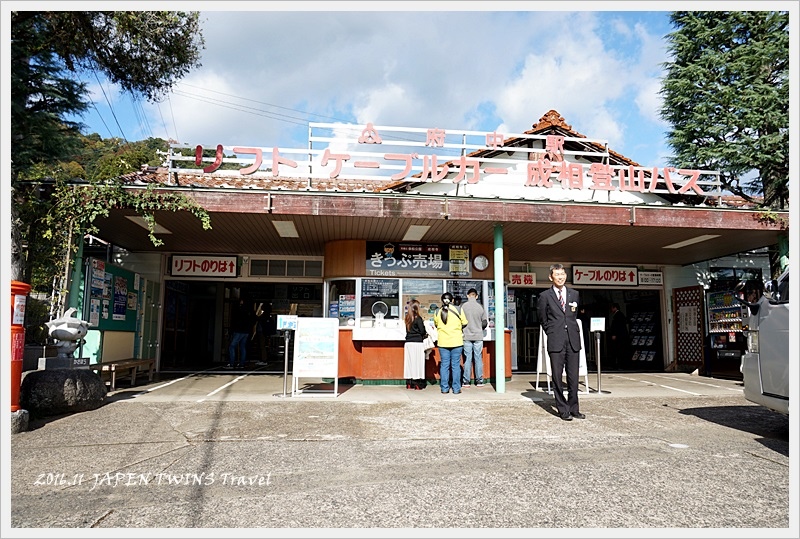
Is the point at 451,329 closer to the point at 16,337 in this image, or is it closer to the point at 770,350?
the point at 770,350

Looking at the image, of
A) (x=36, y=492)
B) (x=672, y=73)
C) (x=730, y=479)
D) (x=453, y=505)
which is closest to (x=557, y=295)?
(x=730, y=479)

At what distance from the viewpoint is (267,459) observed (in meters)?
4.30

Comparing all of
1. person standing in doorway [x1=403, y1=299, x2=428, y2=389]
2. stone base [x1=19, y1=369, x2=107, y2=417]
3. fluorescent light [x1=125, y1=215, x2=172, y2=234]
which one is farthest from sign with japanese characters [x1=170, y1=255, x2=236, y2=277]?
stone base [x1=19, y1=369, x2=107, y2=417]

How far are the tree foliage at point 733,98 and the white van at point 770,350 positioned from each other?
9.88 meters

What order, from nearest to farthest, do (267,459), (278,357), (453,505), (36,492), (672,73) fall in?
(453,505), (36,492), (267,459), (672,73), (278,357)

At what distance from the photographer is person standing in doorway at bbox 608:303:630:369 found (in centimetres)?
1506

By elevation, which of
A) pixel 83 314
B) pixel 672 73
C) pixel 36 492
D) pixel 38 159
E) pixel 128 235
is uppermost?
pixel 672 73

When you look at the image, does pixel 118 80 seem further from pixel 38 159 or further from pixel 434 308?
pixel 434 308

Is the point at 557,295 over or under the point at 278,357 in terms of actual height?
over

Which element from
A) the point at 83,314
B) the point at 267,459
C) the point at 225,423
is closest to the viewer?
the point at 267,459

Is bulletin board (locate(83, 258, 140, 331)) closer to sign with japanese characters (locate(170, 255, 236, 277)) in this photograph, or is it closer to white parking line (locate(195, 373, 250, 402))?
sign with japanese characters (locate(170, 255, 236, 277))

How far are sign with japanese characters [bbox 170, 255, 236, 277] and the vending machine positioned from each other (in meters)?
11.0

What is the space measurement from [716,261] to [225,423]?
41.4ft

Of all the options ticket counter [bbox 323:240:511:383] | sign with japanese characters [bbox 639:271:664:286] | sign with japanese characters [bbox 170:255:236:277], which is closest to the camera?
ticket counter [bbox 323:240:511:383]
